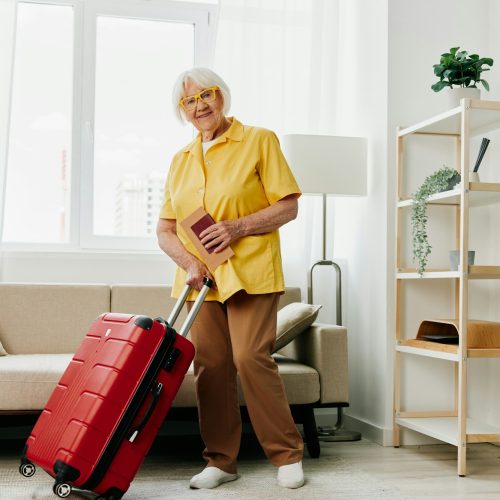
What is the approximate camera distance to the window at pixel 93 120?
3965mm

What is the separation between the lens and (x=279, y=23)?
3924 millimetres

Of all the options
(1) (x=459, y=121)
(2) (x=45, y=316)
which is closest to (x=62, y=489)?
(2) (x=45, y=316)

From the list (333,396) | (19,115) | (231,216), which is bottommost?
(333,396)

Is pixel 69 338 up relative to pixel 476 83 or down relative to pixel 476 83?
down

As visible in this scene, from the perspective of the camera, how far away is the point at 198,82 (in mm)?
2574

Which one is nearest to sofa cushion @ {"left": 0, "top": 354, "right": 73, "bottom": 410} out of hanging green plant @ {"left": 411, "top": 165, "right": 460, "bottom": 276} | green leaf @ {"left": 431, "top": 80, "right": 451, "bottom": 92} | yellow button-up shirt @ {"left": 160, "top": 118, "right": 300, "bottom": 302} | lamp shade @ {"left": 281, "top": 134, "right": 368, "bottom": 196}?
yellow button-up shirt @ {"left": 160, "top": 118, "right": 300, "bottom": 302}

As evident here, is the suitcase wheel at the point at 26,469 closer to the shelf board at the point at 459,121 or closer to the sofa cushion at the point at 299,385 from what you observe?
the sofa cushion at the point at 299,385

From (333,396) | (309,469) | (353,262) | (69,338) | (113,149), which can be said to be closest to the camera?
(309,469)

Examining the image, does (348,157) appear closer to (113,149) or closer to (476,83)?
(476,83)

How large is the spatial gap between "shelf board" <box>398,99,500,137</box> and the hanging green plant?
204mm

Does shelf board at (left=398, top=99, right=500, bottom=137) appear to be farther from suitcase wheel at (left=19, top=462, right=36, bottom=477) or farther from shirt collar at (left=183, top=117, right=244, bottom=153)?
suitcase wheel at (left=19, top=462, right=36, bottom=477)

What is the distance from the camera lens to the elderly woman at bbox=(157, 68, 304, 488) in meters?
2.56

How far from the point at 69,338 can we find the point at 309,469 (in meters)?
1.23

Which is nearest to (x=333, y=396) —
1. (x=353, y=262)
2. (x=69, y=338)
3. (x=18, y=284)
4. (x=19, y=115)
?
(x=353, y=262)
